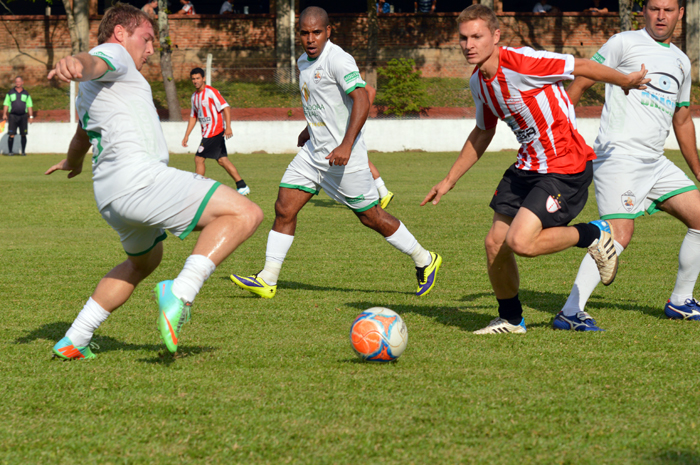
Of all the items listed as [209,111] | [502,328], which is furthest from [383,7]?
[502,328]

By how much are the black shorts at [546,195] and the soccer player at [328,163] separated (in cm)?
159

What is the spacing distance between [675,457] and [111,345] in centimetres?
322

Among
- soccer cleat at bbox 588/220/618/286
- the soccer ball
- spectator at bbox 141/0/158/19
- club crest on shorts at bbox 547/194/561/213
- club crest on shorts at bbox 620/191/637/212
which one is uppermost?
spectator at bbox 141/0/158/19

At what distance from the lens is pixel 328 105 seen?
6.46 meters

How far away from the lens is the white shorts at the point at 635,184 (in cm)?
525

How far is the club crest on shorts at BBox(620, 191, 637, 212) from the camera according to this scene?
5246 millimetres

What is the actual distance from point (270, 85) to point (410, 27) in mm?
8876

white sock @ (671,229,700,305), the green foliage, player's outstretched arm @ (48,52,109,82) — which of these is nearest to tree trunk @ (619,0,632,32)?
the green foliage

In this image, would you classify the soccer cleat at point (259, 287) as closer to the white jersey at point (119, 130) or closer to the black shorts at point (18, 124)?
the white jersey at point (119, 130)

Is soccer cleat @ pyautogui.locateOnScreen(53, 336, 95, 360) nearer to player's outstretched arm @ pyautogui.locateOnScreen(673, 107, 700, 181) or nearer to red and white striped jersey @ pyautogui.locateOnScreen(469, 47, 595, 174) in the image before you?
red and white striped jersey @ pyautogui.locateOnScreen(469, 47, 595, 174)

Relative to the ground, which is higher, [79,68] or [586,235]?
[79,68]

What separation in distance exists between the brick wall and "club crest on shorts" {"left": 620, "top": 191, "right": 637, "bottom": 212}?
29.1 metres

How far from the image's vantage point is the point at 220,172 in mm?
18906

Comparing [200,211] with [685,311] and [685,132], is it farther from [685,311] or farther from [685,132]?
[685,132]
